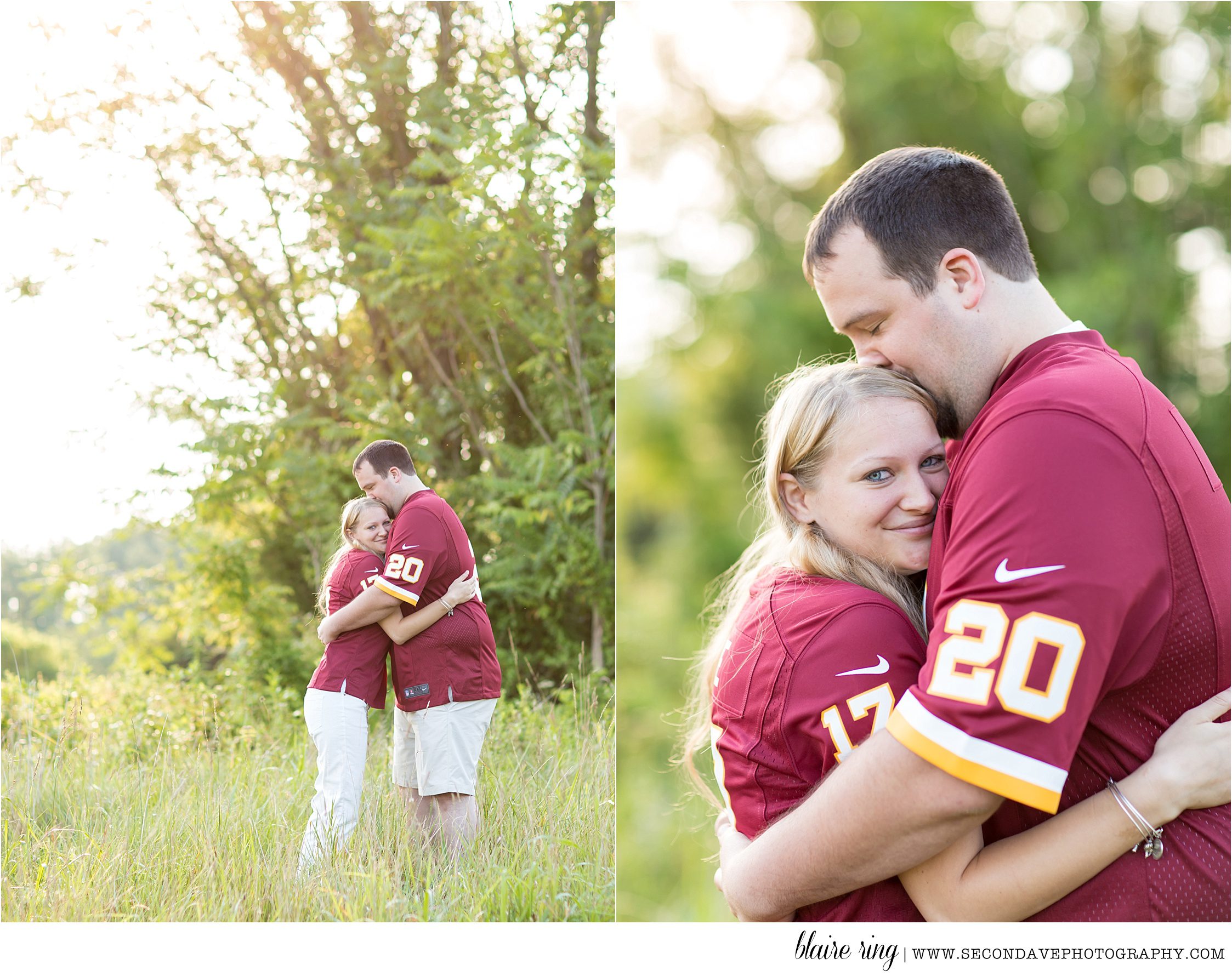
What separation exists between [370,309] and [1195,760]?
194 cm

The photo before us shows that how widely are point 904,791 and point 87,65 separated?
8.07 ft

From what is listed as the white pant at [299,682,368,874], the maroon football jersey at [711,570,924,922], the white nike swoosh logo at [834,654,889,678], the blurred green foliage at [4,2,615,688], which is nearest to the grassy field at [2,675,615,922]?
the white pant at [299,682,368,874]

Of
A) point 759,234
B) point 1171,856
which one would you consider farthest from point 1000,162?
point 1171,856

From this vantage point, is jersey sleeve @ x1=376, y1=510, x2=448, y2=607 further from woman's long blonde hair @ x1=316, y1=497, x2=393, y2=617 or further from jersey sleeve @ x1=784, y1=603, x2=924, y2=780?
jersey sleeve @ x1=784, y1=603, x2=924, y2=780

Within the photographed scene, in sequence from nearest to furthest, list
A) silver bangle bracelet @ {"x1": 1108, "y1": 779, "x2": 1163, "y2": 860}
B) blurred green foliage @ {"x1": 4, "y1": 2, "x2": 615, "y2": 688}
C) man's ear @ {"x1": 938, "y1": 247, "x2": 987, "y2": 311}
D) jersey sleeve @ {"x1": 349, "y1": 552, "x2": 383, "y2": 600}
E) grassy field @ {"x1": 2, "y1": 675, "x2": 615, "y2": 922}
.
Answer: silver bangle bracelet @ {"x1": 1108, "y1": 779, "x2": 1163, "y2": 860} < man's ear @ {"x1": 938, "y1": 247, "x2": 987, "y2": 311} < grassy field @ {"x1": 2, "y1": 675, "x2": 615, "y2": 922} < jersey sleeve @ {"x1": 349, "y1": 552, "x2": 383, "y2": 600} < blurred green foliage @ {"x1": 4, "y1": 2, "x2": 615, "y2": 688}

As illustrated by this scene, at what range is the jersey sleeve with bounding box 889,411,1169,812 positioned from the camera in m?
1.08

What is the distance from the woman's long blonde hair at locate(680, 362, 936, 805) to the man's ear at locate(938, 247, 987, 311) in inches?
6.2

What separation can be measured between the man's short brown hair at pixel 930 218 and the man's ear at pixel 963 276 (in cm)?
1

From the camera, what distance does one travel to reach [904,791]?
1.14 m

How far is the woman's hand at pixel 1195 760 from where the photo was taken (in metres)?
1.18

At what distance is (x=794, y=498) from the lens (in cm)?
156

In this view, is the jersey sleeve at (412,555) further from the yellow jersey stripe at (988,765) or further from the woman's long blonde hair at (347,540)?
the yellow jersey stripe at (988,765)

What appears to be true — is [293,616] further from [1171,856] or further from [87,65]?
[1171,856]
